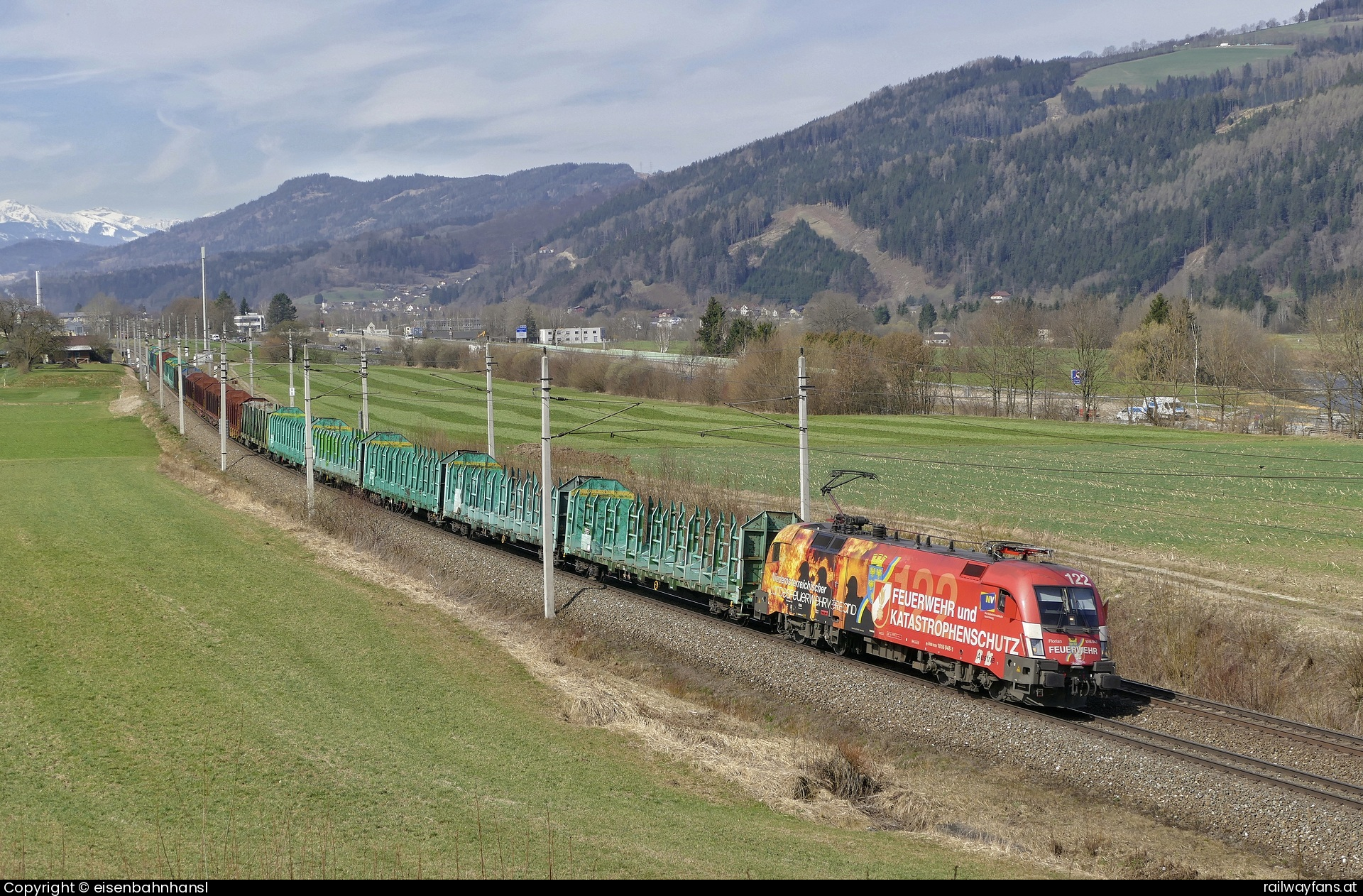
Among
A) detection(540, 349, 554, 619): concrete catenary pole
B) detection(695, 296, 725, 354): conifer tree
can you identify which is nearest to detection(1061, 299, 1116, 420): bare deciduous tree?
detection(695, 296, 725, 354): conifer tree

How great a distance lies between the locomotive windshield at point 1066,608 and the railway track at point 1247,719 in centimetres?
318

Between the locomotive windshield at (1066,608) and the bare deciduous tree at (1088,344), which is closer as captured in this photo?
the locomotive windshield at (1066,608)

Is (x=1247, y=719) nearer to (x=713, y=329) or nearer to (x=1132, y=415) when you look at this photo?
(x=1132, y=415)

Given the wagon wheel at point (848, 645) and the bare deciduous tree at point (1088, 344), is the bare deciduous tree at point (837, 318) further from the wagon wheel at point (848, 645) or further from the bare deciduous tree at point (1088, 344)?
the wagon wheel at point (848, 645)

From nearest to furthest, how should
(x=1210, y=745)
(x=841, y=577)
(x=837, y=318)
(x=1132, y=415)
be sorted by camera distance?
1. (x=1210, y=745)
2. (x=841, y=577)
3. (x=1132, y=415)
4. (x=837, y=318)

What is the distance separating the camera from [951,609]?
25844mm

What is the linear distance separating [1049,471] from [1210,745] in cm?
4493

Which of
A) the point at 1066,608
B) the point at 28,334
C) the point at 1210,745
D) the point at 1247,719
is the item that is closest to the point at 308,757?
the point at 1066,608

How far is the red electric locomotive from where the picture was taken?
2411 centimetres

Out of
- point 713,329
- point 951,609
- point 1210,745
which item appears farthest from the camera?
point 713,329

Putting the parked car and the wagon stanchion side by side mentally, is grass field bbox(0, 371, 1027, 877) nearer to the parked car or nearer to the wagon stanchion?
the wagon stanchion

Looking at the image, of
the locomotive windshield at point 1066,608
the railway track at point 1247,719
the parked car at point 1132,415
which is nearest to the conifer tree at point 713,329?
the parked car at point 1132,415

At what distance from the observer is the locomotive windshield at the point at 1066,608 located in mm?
24094

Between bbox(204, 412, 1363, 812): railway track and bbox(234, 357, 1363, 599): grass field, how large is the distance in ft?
46.7
